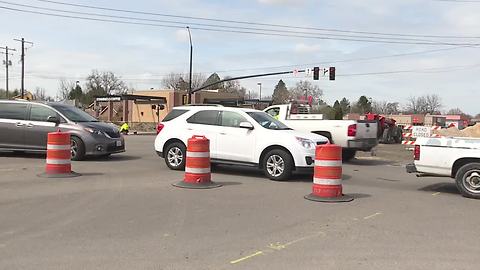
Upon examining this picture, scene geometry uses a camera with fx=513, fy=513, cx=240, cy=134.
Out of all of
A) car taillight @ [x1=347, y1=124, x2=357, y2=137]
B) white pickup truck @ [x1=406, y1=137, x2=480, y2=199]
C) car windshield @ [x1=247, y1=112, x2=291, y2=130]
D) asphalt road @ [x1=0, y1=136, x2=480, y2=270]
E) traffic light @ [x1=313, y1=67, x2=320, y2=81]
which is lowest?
asphalt road @ [x1=0, y1=136, x2=480, y2=270]

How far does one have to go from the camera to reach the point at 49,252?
18.2 ft

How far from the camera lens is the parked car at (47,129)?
14.4 meters

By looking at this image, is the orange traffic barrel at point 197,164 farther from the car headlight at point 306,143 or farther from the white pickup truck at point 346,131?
the white pickup truck at point 346,131

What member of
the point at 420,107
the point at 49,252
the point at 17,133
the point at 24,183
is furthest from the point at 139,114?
the point at 420,107

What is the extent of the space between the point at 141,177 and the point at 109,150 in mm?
3717

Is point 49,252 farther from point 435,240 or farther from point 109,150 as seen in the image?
point 109,150

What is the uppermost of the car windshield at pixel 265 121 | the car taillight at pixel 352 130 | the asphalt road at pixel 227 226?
the car windshield at pixel 265 121

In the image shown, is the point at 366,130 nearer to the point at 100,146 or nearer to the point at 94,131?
the point at 100,146

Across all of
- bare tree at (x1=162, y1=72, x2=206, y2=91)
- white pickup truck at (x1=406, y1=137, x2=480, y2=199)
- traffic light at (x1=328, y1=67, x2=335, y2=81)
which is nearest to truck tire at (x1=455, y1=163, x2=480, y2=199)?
white pickup truck at (x1=406, y1=137, x2=480, y2=199)

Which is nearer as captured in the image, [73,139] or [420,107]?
[73,139]

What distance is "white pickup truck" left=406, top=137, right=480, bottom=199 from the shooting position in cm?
961

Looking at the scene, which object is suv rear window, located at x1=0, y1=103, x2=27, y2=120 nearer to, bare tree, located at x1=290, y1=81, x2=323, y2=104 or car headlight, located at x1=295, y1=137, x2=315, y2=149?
car headlight, located at x1=295, y1=137, x2=315, y2=149

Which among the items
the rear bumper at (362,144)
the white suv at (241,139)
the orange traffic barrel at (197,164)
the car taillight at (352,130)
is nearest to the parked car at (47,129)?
the white suv at (241,139)

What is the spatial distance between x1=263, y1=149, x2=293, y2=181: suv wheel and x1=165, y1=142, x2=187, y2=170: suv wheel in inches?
89.2
